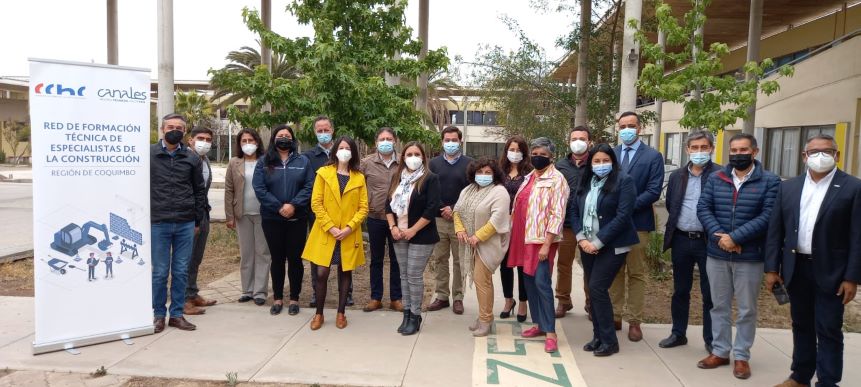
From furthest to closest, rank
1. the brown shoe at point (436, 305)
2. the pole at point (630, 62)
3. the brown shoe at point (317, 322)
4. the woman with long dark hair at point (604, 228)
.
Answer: the pole at point (630, 62) < the brown shoe at point (436, 305) < the brown shoe at point (317, 322) < the woman with long dark hair at point (604, 228)

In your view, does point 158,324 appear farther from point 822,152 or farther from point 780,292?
point 822,152

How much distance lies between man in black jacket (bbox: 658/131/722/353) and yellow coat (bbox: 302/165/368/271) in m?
2.85

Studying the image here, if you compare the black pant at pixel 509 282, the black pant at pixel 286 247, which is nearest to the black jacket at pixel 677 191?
the black pant at pixel 509 282

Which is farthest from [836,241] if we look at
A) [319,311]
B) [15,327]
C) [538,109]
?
[538,109]

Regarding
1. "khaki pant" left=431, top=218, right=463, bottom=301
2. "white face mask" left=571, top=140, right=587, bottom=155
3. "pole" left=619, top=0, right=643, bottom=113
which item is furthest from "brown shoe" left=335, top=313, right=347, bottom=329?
"pole" left=619, top=0, right=643, bottom=113

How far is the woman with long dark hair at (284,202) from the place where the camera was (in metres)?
6.21

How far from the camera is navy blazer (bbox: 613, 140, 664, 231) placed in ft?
18.5

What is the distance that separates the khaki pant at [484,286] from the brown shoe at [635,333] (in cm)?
134

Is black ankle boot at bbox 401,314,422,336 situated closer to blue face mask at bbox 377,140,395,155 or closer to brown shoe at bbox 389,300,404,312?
brown shoe at bbox 389,300,404,312

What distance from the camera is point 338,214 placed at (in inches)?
228

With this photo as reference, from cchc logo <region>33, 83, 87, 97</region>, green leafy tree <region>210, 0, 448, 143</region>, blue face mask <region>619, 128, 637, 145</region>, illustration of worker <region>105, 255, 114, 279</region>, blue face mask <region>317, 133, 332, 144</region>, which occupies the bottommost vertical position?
illustration of worker <region>105, 255, 114, 279</region>

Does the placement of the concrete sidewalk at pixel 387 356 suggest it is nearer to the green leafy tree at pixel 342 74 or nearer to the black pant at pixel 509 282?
the black pant at pixel 509 282

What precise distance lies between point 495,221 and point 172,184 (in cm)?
301

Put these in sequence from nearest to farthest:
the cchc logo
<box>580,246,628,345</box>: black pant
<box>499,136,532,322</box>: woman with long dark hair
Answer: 1. the cchc logo
2. <box>580,246,628,345</box>: black pant
3. <box>499,136,532,322</box>: woman with long dark hair
